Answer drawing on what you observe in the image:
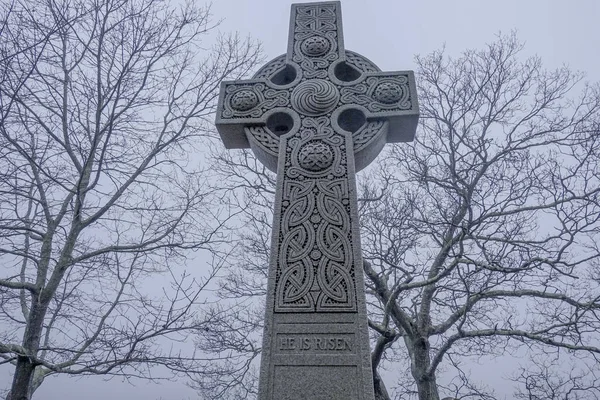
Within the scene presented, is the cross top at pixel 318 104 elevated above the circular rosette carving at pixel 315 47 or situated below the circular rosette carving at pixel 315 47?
below

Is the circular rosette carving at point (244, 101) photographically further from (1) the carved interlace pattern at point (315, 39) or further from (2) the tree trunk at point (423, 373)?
(2) the tree trunk at point (423, 373)

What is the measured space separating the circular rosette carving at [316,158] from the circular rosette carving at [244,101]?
0.71 meters

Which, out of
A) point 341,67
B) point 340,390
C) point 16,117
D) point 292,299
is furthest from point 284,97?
point 16,117

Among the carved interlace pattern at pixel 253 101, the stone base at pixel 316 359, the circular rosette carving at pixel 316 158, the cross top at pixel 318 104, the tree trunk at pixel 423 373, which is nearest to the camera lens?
the stone base at pixel 316 359

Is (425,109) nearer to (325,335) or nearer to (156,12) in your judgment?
(156,12)

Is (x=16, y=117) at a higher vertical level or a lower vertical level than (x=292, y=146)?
higher

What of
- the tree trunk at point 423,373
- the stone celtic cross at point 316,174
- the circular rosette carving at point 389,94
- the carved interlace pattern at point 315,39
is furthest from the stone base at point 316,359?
the tree trunk at point 423,373

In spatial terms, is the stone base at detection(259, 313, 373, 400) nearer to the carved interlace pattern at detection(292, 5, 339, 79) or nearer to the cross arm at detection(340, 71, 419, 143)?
the cross arm at detection(340, 71, 419, 143)

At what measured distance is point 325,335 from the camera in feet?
8.02

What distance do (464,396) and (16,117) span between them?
8.63 meters

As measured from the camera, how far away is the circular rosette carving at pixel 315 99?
342cm

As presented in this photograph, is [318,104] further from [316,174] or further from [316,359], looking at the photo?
[316,359]

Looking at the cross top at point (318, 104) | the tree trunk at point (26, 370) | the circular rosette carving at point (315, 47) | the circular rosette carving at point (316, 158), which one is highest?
the circular rosette carving at point (315, 47)

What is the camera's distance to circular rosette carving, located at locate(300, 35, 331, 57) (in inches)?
149
